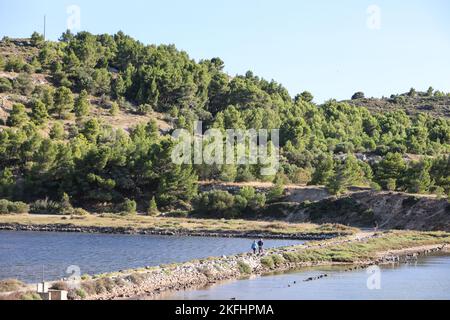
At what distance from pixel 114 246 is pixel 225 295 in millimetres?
30326

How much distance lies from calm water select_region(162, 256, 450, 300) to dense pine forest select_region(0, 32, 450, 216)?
3696 cm

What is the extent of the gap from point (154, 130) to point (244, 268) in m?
76.4

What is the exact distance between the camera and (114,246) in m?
64.7

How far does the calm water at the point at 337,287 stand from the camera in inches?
1414

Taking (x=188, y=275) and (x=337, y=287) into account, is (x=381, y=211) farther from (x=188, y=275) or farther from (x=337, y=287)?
(x=188, y=275)

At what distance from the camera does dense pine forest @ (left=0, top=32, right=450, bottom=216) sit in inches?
3573

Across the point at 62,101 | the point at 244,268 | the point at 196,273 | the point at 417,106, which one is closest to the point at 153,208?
the point at 62,101

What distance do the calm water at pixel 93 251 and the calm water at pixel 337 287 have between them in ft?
31.9

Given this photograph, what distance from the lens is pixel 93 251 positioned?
59969 mm

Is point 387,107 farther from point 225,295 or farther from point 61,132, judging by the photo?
point 225,295

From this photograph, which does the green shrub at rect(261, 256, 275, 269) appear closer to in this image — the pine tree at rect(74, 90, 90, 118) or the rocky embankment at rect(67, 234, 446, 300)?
the rocky embankment at rect(67, 234, 446, 300)

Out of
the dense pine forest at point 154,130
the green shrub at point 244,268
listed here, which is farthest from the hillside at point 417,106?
the green shrub at point 244,268

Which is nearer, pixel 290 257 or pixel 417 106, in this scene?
pixel 290 257
